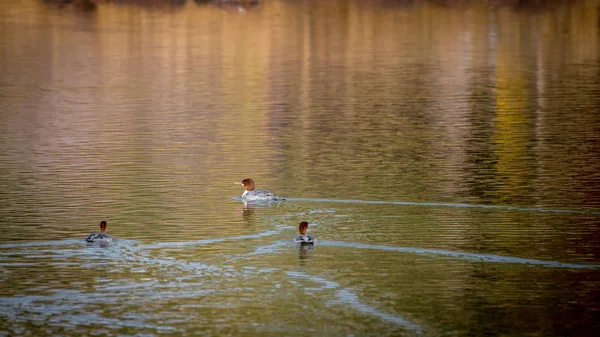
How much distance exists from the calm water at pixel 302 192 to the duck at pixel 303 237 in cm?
14

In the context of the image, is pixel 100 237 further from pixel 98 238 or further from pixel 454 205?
pixel 454 205

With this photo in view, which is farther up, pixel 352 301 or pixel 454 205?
pixel 454 205

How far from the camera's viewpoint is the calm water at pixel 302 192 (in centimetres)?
1698

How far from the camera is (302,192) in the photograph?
25.6 metres

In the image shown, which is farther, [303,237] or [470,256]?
[303,237]

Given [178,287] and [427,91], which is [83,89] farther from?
[178,287]

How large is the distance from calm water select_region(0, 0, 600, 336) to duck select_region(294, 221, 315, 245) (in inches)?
5.5

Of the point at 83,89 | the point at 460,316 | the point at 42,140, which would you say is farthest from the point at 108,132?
the point at 460,316

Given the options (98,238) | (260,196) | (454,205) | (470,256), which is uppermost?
(260,196)

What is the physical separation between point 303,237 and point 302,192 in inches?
209

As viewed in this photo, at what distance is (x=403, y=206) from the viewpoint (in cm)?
2414

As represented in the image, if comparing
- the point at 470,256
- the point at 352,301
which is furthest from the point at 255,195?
the point at 352,301

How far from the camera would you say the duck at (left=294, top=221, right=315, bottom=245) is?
800 inches

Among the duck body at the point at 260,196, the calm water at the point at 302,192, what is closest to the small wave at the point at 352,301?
the calm water at the point at 302,192
